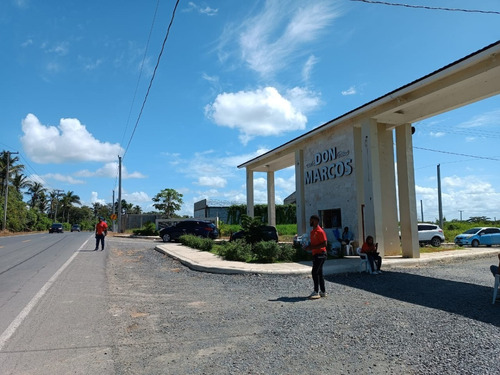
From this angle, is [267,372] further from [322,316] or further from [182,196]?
[182,196]

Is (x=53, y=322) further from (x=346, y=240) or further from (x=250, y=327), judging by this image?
(x=346, y=240)

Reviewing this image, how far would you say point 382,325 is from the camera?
5926mm

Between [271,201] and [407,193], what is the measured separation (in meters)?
12.6

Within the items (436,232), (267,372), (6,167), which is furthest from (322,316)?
(6,167)

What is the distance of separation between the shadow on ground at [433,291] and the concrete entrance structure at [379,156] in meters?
3.88

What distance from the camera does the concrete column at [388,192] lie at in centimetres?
1614

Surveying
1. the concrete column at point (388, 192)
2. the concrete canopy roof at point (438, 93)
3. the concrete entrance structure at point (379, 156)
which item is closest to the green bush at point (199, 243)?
the concrete entrance structure at point (379, 156)

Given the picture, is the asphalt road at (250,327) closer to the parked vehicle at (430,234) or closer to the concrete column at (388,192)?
the concrete column at (388,192)

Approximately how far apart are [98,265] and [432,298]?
10.9 metres

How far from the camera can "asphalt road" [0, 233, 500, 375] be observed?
14.6 feet

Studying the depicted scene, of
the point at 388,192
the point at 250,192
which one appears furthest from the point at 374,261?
the point at 250,192

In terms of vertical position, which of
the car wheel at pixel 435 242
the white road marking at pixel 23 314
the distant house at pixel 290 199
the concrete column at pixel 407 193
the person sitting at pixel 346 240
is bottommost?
the white road marking at pixel 23 314

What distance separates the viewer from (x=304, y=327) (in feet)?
19.4

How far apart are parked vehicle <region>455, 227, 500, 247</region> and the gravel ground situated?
17237mm
